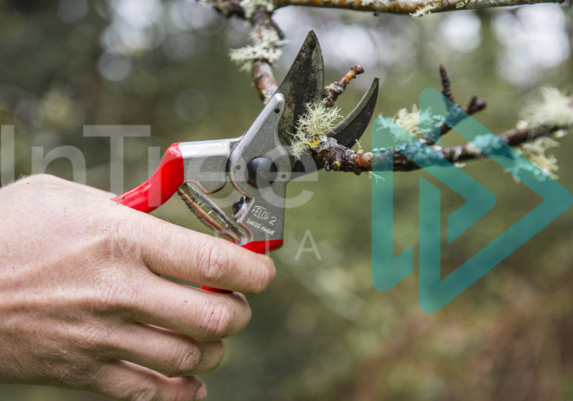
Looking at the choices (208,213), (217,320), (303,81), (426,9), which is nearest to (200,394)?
(217,320)

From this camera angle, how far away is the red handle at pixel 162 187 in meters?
1.06

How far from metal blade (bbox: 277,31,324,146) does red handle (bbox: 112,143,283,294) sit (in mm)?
344

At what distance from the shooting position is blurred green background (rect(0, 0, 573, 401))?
267cm

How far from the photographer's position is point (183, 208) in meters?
3.21

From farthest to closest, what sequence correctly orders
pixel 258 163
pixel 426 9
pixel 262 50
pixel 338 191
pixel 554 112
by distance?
pixel 338 191, pixel 262 50, pixel 258 163, pixel 426 9, pixel 554 112

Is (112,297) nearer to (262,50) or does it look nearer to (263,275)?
(263,275)

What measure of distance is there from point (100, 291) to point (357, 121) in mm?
923

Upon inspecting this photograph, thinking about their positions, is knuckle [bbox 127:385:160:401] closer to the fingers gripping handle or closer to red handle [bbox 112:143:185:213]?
the fingers gripping handle

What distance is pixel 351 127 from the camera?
3.67ft

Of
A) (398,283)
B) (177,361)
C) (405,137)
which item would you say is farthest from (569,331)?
(177,361)

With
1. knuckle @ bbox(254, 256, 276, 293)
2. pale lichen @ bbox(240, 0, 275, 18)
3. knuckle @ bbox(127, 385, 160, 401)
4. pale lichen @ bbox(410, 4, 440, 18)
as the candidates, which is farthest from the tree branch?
knuckle @ bbox(127, 385, 160, 401)

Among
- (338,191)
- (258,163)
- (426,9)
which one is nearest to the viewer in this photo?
(426,9)

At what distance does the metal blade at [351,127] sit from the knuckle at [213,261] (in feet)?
1.10

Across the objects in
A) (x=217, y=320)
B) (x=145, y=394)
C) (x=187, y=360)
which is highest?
(x=217, y=320)
